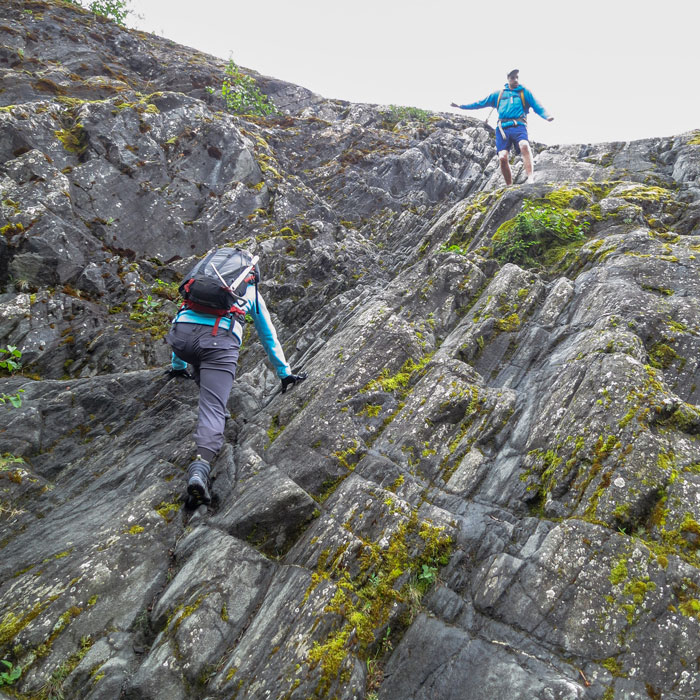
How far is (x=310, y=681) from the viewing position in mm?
5160

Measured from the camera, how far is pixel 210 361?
8.69 m

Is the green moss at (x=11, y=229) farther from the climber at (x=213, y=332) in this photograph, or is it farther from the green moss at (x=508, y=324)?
the green moss at (x=508, y=324)

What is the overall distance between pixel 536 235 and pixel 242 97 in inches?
1050

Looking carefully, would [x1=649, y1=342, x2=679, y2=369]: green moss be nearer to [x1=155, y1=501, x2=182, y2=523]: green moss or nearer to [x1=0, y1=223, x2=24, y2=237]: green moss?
[x1=155, y1=501, x2=182, y2=523]: green moss

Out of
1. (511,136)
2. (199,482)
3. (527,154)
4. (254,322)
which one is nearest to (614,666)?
(199,482)

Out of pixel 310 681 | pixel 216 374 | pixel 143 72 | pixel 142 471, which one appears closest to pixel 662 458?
pixel 310 681

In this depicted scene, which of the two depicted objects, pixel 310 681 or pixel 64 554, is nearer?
pixel 310 681

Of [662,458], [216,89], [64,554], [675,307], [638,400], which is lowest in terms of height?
[64,554]

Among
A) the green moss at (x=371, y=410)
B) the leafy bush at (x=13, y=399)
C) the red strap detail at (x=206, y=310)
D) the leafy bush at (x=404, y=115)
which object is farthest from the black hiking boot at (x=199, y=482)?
the leafy bush at (x=404, y=115)

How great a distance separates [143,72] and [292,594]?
121ft

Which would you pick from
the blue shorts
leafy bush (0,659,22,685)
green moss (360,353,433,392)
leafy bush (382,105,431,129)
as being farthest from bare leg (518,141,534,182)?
leafy bush (0,659,22,685)

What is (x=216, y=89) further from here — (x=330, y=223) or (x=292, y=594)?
(x=292, y=594)

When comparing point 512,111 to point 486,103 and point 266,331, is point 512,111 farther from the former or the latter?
point 266,331

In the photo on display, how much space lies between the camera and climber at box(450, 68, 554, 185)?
1685 centimetres
